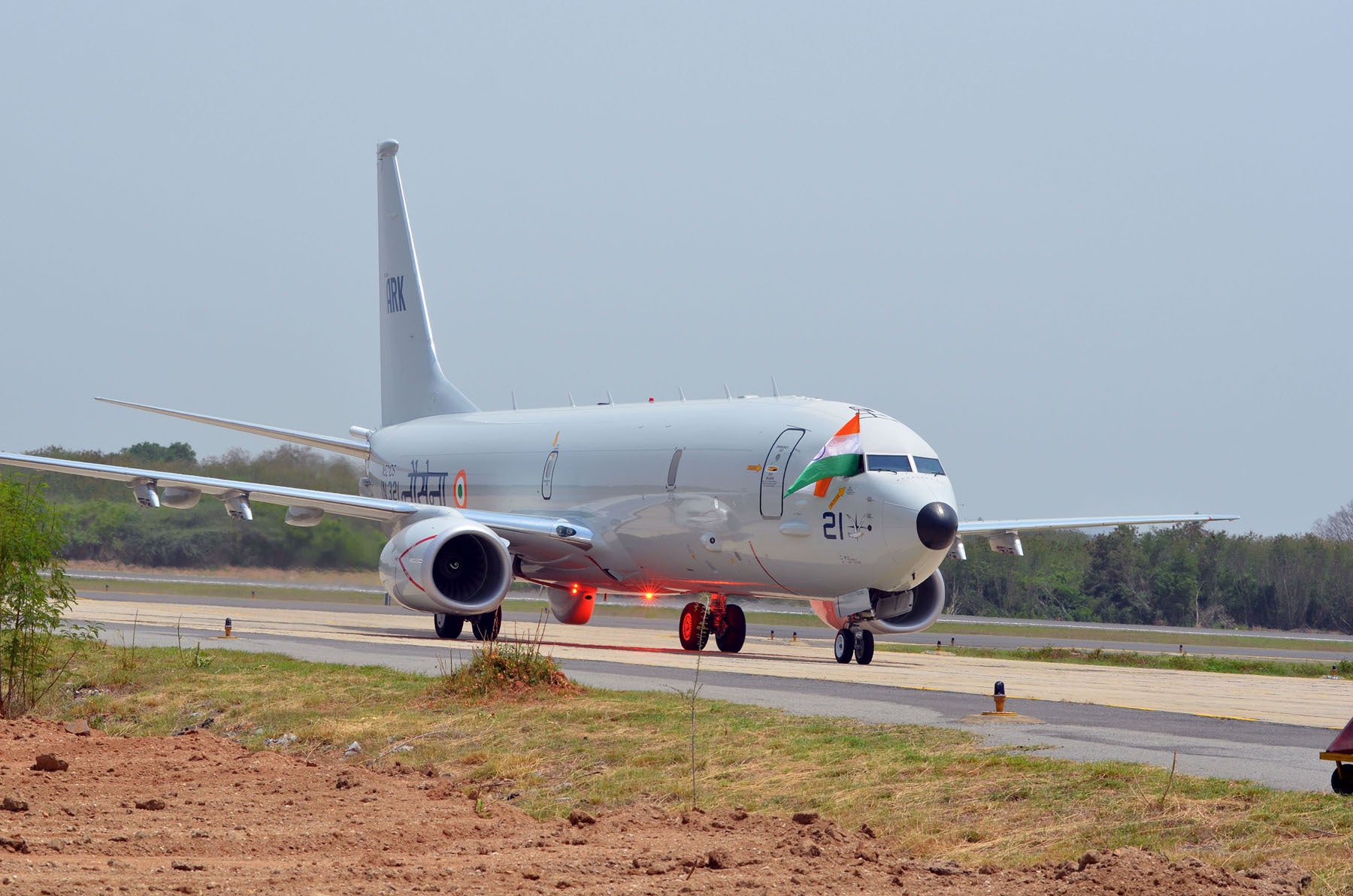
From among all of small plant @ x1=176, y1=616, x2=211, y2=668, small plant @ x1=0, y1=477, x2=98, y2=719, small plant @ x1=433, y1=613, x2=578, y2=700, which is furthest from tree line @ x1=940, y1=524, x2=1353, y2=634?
small plant @ x1=0, y1=477, x2=98, y2=719

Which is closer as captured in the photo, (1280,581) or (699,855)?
(699,855)

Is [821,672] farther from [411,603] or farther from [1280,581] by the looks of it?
[1280,581]

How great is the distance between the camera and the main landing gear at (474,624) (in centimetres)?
2706

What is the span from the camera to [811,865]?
327 inches

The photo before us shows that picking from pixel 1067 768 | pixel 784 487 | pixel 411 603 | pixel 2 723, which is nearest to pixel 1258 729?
pixel 1067 768

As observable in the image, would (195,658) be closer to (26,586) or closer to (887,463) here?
(26,586)

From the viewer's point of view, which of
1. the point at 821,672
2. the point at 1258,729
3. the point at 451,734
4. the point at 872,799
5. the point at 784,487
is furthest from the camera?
the point at 784,487

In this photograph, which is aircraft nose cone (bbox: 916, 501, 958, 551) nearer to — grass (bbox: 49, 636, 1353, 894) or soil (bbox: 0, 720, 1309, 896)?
grass (bbox: 49, 636, 1353, 894)

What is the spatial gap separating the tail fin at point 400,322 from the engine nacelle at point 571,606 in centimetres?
699

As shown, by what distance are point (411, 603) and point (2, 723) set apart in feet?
38.6

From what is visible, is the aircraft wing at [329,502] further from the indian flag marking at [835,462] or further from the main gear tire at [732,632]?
the indian flag marking at [835,462]

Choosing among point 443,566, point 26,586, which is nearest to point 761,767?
point 26,586

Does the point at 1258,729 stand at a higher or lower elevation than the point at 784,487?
lower

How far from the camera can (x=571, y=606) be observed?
104 feet
